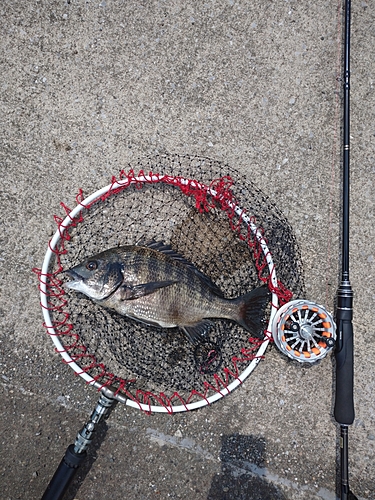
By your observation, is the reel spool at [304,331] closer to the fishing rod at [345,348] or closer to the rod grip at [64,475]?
the fishing rod at [345,348]

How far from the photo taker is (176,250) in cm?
253

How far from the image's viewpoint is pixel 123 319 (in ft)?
8.13

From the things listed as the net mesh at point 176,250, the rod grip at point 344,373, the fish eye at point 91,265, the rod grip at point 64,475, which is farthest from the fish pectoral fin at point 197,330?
the rod grip at point 64,475

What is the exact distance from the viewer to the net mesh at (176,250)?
2.48m

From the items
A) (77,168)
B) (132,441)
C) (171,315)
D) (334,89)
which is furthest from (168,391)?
(334,89)

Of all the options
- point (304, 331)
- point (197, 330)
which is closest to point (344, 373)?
point (304, 331)

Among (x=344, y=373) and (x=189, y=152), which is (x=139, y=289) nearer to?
(x=189, y=152)

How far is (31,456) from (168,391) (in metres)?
1.00

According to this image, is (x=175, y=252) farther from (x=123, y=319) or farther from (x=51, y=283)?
(x=51, y=283)

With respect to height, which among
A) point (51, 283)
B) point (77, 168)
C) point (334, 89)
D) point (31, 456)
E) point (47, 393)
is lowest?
point (31, 456)

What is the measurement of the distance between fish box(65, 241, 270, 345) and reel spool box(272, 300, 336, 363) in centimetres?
13

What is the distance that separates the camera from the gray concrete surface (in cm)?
252

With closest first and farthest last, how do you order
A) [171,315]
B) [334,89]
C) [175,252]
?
[171,315] → [175,252] → [334,89]

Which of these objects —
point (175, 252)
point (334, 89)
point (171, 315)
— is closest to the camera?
point (171, 315)
